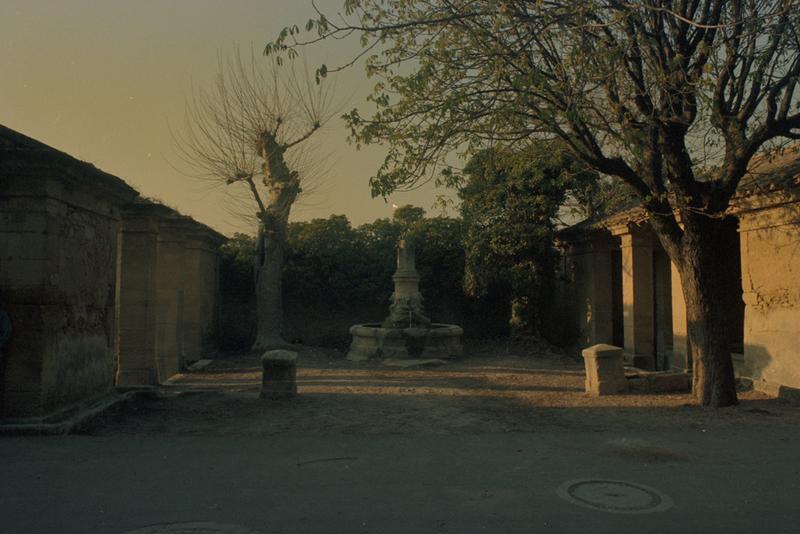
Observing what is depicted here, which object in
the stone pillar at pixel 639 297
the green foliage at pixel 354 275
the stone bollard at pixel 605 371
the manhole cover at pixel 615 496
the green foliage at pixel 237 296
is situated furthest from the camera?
the green foliage at pixel 354 275

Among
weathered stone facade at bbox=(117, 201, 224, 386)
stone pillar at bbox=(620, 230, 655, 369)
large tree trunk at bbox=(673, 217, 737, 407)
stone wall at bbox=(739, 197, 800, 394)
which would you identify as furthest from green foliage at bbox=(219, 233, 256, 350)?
stone wall at bbox=(739, 197, 800, 394)

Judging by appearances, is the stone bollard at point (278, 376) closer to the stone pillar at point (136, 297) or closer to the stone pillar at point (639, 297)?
the stone pillar at point (136, 297)

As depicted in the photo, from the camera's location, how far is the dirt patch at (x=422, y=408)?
7.24 meters

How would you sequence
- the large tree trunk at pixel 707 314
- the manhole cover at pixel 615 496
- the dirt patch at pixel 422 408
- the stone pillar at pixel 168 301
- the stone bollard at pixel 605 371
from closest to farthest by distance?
the manhole cover at pixel 615 496
the dirt patch at pixel 422 408
the large tree trunk at pixel 707 314
the stone bollard at pixel 605 371
the stone pillar at pixel 168 301

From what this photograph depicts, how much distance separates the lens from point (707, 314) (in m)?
8.54

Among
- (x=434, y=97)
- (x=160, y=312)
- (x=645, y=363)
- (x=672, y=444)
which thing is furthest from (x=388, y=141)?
(x=645, y=363)

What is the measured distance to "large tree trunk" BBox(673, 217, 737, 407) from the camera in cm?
849

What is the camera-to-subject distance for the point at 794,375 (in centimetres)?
902

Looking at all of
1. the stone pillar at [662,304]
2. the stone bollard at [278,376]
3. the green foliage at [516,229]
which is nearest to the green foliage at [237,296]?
the green foliage at [516,229]

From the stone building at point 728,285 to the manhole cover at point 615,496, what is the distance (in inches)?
226

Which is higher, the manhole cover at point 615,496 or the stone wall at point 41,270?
the stone wall at point 41,270

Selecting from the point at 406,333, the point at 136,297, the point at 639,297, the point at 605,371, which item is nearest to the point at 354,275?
the point at 406,333

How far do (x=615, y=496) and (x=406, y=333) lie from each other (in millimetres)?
10658

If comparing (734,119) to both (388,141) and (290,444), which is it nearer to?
(388,141)
